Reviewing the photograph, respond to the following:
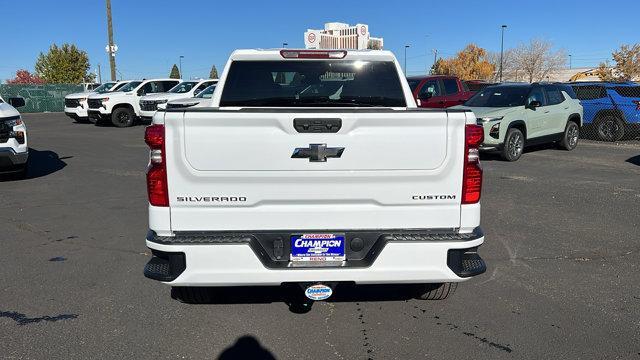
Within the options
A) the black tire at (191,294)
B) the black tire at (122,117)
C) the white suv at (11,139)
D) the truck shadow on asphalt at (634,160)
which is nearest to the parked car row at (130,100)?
the black tire at (122,117)

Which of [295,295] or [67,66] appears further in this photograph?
[67,66]

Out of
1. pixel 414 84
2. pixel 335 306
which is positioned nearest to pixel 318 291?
pixel 335 306

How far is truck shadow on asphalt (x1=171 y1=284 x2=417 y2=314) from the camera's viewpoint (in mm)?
4096

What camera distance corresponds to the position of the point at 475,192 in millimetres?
3295

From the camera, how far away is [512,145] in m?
11.7

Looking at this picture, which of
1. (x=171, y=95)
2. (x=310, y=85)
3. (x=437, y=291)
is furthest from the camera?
(x=171, y=95)

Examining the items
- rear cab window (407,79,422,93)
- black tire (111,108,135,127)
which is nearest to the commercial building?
black tire (111,108,135,127)

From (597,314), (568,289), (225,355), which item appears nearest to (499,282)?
(568,289)

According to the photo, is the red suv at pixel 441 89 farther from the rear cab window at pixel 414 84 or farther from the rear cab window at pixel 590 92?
the rear cab window at pixel 590 92

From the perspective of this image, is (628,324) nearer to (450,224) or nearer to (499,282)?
(499,282)

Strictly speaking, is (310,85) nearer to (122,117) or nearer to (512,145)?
(512,145)

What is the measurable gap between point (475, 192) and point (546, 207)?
477 centimetres

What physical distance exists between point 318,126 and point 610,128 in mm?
16118

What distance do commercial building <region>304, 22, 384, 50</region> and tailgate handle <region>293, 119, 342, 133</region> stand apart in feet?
115
